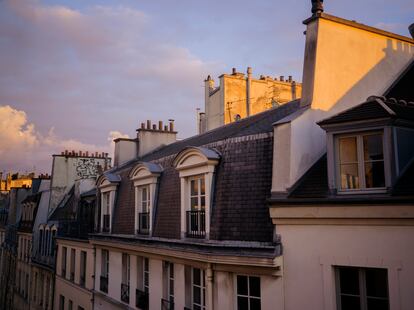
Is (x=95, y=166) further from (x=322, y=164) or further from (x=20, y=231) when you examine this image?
(x=322, y=164)

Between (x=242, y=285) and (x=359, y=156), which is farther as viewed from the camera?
(x=242, y=285)

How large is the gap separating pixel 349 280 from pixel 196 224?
3812 mm

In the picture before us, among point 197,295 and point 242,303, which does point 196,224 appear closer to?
point 197,295

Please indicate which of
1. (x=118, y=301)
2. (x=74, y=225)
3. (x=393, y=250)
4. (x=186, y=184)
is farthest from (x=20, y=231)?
(x=393, y=250)

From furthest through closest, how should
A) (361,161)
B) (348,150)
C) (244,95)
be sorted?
1. (244,95)
2. (348,150)
3. (361,161)

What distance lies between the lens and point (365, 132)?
734 centimetres

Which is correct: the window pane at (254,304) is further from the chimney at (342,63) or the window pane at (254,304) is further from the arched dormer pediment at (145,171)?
the arched dormer pediment at (145,171)

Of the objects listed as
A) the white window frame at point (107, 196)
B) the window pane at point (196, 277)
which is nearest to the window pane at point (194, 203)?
the window pane at point (196, 277)

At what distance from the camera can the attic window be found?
7.20 meters

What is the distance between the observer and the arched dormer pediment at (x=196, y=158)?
9.36 m

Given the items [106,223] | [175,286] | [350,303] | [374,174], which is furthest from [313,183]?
[106,223]

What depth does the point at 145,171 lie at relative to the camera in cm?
1262

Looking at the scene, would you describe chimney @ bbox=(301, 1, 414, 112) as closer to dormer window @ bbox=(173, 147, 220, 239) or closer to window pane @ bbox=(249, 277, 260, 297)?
dormer window @ bbox=(173, 147, 220, 239)

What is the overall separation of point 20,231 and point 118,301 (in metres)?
19.3
